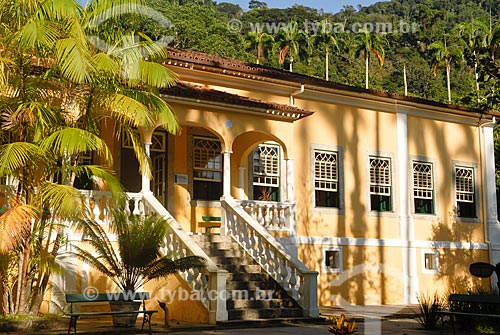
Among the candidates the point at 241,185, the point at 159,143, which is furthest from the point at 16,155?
the point at 241,185

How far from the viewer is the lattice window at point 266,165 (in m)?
18.8

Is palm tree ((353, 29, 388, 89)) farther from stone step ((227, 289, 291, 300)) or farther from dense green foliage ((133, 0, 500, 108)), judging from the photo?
stone step ((227, 289, 291, 300))

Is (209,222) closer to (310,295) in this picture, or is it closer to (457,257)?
(310,295)

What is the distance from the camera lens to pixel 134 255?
1261 cm

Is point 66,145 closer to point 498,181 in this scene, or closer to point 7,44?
point 7,44

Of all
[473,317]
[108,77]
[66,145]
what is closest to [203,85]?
[108,77]

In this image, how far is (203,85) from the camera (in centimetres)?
1803

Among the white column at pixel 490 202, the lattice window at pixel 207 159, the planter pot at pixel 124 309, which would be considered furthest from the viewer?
the white column at pixel 490 202

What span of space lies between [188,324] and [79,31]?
548 cm

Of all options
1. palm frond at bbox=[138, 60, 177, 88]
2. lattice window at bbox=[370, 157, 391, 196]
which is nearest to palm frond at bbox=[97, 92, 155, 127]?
palm frond at bbox=[138, 60, 177, 88]

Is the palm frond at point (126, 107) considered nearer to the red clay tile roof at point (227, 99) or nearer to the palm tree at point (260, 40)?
the red clay tile roof at point (227, 99)

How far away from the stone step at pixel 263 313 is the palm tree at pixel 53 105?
3167mm

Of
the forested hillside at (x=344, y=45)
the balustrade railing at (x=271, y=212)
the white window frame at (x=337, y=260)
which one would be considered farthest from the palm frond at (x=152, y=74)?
the forested hillside at (x=344, y=45)

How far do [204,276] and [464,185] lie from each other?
1205 cm
